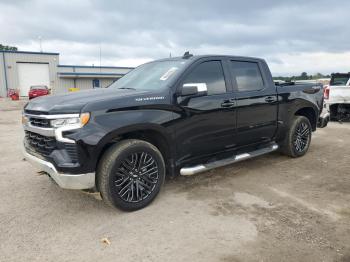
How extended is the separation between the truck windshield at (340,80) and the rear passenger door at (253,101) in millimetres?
7586

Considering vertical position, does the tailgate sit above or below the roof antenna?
below

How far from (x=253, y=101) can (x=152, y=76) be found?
1.67m

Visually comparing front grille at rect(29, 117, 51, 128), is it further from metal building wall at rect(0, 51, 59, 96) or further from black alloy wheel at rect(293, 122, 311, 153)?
metal building wall at rect(0, 51, 59, 96)

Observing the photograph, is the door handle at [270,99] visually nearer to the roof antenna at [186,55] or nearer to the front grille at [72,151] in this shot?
the roof antenna at [186,55]

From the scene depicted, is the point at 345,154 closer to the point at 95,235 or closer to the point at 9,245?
the point at 95,235

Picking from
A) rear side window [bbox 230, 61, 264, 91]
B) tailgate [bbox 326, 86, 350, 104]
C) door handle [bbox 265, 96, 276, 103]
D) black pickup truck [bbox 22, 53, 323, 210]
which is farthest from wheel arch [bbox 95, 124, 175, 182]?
tailgate [bbox 326, 86, 350, 104]

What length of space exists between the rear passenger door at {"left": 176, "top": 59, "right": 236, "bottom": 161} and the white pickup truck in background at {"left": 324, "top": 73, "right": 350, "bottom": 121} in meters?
7.35

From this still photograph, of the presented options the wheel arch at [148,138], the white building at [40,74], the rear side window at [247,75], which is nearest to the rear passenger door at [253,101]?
the rear side window at [247,75]

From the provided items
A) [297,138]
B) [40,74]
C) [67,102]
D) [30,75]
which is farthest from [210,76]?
[40,74]

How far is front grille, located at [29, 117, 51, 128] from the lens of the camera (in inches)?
142

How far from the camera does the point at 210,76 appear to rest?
15.3 feet

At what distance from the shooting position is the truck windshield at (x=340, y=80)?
38.3 feet

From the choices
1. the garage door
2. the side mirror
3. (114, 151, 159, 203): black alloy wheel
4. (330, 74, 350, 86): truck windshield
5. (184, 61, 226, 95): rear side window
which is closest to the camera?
(114, 151, 159, 203): black alloy wheel

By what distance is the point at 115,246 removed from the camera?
Answer: 3.13 meters
